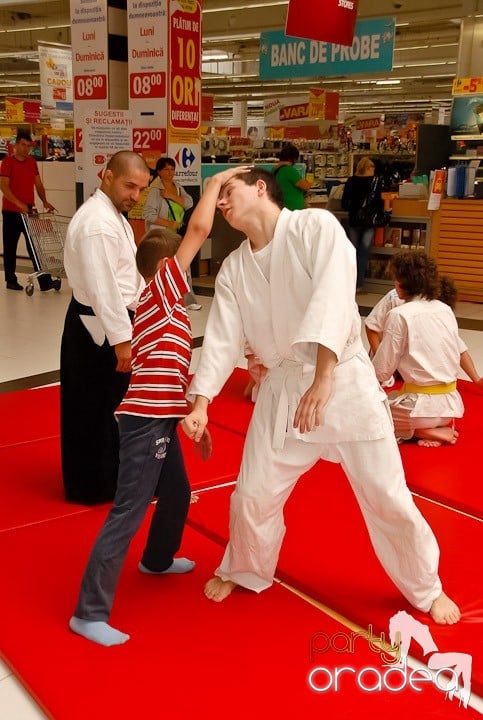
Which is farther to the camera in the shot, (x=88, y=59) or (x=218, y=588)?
(x=88, y=59)

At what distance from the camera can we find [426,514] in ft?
10.8

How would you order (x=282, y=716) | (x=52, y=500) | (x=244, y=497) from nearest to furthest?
(x=282, y=716) → (x=244, y=497) → (x=52, y=500)

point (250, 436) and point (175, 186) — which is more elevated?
point (175, 186)

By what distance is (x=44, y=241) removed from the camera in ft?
29.6

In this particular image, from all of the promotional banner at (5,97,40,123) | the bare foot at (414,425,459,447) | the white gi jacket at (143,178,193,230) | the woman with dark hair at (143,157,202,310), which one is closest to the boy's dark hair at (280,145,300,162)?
the woman with dark hair at (143,157,202,310)

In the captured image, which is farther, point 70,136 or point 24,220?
point 70,136

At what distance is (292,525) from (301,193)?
6.33m

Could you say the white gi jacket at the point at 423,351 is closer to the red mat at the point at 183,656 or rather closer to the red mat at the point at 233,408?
the red mat at the point at 233,408

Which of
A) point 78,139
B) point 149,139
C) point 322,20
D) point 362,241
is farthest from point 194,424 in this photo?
point 362,241

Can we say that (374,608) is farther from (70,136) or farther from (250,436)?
(70,136)

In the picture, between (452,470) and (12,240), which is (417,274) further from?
(12,240)

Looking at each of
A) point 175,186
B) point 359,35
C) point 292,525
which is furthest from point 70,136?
point 292,525

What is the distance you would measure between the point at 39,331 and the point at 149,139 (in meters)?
2.54

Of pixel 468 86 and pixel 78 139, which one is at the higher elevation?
pixel 468 86
